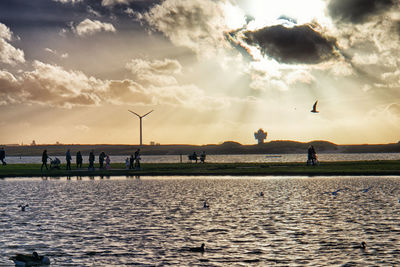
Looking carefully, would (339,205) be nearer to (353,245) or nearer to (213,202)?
(213,202)

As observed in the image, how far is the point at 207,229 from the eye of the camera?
19.1 meters

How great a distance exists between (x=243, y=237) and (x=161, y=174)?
121ft

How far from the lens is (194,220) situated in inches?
840

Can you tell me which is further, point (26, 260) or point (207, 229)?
point (207, 229)

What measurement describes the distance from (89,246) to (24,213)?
30.3 feet

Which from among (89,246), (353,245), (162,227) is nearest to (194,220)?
(162,227)

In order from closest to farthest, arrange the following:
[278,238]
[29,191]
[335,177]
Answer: [278,238] → [29,191] → [335,177]

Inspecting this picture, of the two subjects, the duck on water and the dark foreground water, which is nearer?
the duck on water

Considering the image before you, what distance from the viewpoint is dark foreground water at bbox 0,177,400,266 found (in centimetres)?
1436

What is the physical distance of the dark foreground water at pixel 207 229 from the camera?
1436 cm

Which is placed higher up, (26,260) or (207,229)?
(26,260)

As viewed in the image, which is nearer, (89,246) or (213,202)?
(89,246)

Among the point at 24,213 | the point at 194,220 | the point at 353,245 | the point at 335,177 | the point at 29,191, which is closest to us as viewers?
the point at 353,245

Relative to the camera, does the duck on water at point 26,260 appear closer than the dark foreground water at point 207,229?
Yes
